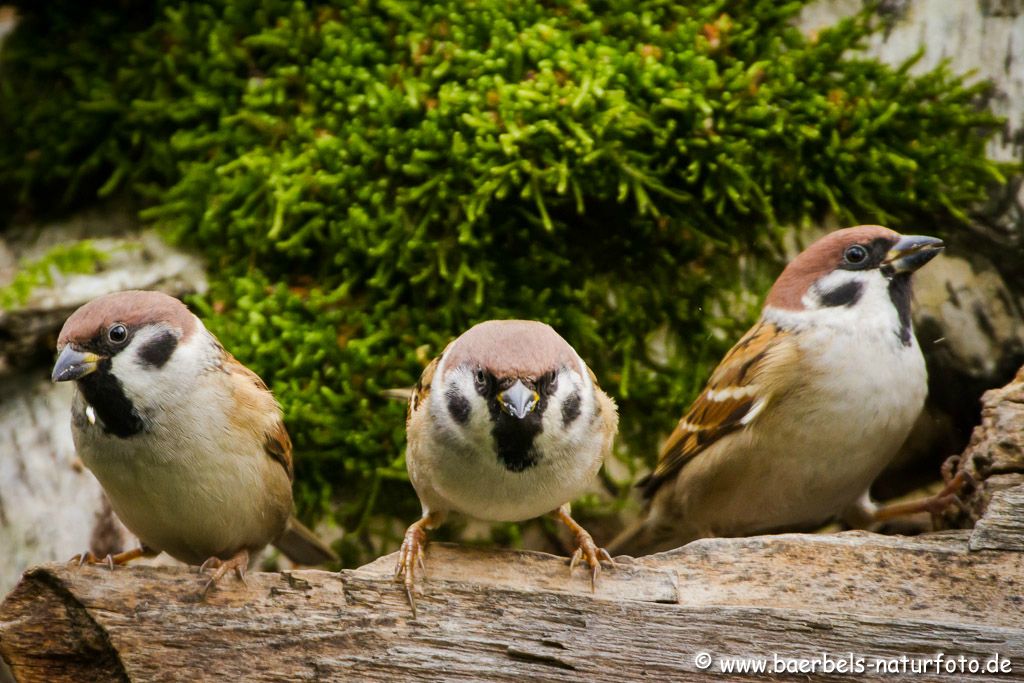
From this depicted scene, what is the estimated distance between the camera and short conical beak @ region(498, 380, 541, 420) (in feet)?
9.82

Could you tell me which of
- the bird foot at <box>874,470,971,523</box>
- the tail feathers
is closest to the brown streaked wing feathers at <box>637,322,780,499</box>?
the bird foot at <box>874,470,971,523</box>

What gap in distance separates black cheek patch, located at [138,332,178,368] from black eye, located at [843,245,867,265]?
238cm

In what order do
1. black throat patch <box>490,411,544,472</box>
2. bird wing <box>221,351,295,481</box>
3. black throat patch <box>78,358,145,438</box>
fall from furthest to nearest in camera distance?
bird wing <box>221,351,295,481</box> → black throat patch <box>78,358,145,438</box> → black throat patch <box>490,411,544,472</box>

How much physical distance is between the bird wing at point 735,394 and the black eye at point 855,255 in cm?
35

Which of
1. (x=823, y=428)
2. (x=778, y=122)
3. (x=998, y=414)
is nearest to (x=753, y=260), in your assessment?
(x=778, y=122)

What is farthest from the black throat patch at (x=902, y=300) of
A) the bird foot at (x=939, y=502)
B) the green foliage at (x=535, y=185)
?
the green foliage at (x=535, y=185)

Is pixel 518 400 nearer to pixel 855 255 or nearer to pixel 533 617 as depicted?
pixel 533 617

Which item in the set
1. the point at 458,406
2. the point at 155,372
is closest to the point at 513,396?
the point at 458,406

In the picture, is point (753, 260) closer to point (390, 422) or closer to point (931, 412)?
point (931, 412)

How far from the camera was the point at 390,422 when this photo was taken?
4.32m

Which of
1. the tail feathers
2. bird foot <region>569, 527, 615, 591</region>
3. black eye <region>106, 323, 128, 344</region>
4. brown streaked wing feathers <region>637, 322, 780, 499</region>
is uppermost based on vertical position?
black eye <region>106, 323, 128, 344</region>

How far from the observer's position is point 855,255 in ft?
12.6

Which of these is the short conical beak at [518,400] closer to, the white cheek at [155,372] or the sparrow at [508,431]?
the sparrow at [508,431]

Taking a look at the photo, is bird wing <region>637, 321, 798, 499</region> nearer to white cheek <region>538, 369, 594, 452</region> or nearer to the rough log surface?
the rough log surface
